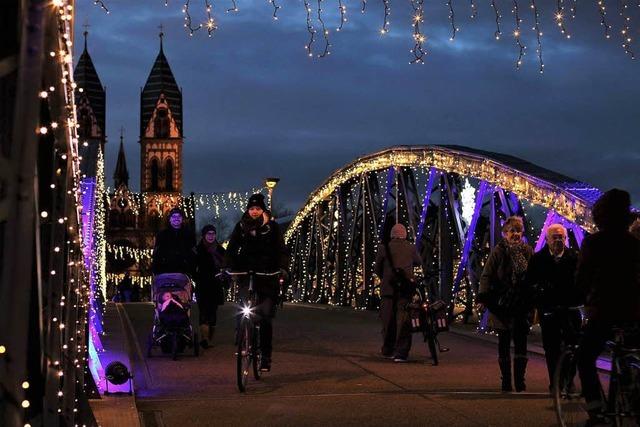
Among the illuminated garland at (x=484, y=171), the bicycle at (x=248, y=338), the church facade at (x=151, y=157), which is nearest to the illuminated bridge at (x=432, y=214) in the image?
the illuminated garland at (x=484, y=171)

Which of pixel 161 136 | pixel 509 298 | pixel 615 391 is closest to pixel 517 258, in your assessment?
pixel 509 298

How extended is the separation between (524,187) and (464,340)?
230 centimetres

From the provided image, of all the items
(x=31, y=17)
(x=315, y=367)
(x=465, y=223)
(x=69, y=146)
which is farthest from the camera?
(x=465, y=223)

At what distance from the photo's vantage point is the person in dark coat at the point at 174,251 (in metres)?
12.8

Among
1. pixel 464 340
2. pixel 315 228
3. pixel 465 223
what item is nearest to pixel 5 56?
pixel 464 340

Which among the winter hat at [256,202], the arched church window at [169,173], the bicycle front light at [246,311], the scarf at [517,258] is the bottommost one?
the bicycle front light at [246,311]

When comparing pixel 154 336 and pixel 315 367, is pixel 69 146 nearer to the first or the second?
pixel 315 367

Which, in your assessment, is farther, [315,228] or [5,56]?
[315,228]

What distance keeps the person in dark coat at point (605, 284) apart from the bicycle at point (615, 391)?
2.9 inches

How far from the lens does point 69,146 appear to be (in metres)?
4.77

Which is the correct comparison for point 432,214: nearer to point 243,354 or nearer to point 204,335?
point 204,335

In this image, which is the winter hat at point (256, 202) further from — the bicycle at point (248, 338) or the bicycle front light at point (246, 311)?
the bicycle front light at point (246, 311)

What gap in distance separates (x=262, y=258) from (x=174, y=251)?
2.37 m

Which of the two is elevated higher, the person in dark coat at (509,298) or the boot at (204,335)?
the person in dark coat at (509,298)
